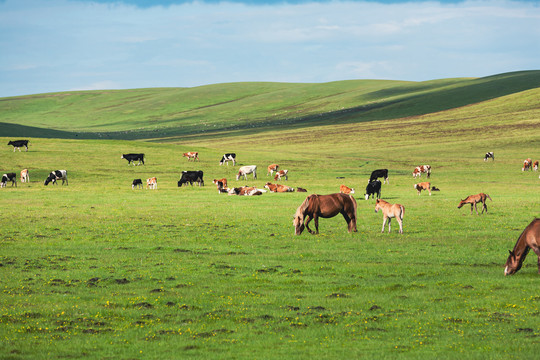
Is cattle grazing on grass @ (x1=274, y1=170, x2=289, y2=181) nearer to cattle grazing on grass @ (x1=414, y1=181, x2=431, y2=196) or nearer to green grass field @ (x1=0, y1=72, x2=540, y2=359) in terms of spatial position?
green grass field @ (x1=0, y1=72, x2=540, y2=359)

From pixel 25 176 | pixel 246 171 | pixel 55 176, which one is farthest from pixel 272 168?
pixel 25 176

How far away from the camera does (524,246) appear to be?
53.0 ft

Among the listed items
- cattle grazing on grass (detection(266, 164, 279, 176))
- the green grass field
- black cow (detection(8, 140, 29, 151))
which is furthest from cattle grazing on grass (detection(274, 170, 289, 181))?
black cow (detection(8, 140, 29, 151))

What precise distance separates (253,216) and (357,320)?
19019 millimetres

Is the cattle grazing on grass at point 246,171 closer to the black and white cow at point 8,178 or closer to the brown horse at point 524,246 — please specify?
the black and white cow at point 8,178

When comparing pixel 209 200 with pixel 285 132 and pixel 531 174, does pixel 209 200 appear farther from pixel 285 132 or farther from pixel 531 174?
pixel 285 132

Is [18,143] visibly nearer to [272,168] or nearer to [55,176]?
[55,176]

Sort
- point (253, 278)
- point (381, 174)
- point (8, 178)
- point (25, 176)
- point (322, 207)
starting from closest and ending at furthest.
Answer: point (253, 278) → point (322, 207) → point (8, 178) → point (25, 176) → point (381, 174)

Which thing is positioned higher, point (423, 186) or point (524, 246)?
point (423, 186)

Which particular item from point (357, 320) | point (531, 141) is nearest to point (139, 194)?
point (357, 320)

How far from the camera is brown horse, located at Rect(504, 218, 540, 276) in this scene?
52.2 feet

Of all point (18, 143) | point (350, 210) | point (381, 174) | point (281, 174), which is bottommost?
point (350, 210)

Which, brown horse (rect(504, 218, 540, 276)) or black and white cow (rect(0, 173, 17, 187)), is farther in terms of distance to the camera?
black and white cow (rect(0, 173, 17, 187))

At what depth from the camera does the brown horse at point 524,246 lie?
1590 cm
